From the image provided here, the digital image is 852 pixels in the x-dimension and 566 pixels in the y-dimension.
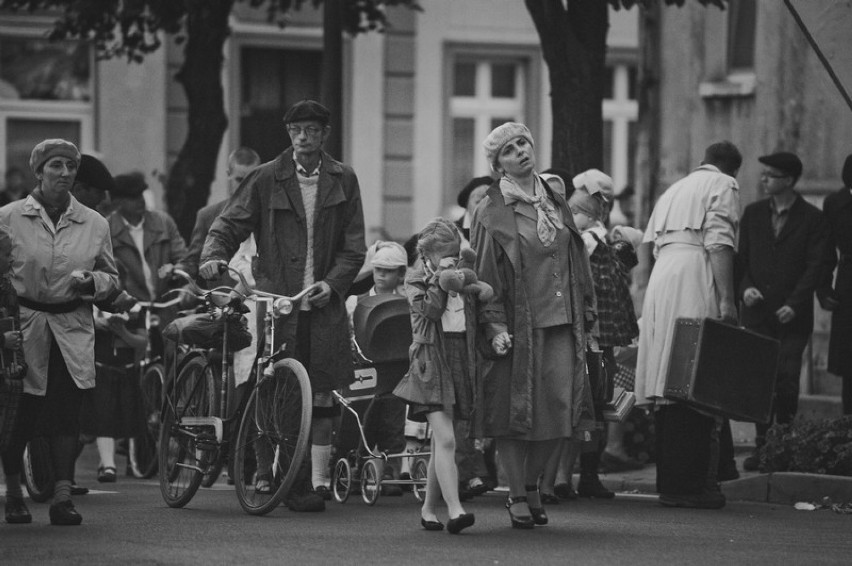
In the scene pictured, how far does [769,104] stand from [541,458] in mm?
9321

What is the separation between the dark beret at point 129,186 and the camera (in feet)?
48.5

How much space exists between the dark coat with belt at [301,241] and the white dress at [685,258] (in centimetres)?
196

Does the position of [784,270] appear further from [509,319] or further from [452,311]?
[452,311]

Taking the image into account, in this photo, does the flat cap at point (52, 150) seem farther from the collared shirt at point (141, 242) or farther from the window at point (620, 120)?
the window at point (620, 120)

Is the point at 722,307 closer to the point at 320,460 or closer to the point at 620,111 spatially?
the point at 320,460

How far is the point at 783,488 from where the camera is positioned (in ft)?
40.4

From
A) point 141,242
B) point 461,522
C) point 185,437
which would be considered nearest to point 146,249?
point 141,242

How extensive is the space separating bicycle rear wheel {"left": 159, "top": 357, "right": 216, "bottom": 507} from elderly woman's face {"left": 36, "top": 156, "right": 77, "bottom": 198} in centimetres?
131

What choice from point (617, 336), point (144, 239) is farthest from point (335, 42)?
point (617, 336)

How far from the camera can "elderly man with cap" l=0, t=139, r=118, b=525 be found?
1030 cm

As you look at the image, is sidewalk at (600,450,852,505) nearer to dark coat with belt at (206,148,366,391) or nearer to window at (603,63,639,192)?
dark coat with belt at (206,148,366,391)

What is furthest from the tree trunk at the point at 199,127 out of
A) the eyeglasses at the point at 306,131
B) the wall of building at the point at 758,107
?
the eyeglasses at the point at 306,131

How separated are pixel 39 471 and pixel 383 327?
220 cm

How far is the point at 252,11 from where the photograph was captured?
77.9ft
